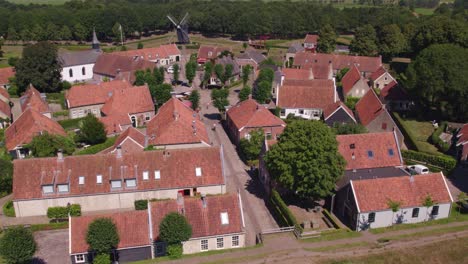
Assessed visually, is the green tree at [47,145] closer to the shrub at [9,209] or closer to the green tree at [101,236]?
the shrub at [9,209]

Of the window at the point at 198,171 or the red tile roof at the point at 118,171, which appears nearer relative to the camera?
the red tile roof at the point at 118,171

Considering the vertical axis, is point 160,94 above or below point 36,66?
below

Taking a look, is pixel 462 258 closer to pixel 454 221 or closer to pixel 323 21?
pixel 454 221

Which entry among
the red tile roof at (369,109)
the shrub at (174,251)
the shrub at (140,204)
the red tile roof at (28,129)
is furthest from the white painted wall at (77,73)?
the shrub at (174,251)

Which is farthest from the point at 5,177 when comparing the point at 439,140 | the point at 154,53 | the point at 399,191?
the point at 154,53

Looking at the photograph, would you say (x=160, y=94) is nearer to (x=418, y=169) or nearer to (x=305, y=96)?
(x=305, y=96)

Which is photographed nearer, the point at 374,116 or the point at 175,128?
the point at 175,128
